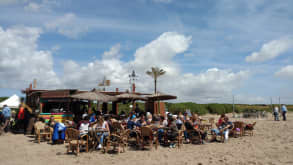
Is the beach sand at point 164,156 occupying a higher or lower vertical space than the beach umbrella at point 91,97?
lower

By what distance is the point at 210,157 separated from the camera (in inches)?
211

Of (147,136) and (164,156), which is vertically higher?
(147,136)

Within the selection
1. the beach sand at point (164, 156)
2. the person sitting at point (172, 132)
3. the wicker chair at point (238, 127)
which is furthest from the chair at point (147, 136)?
the wicker chair at point (238, 127)

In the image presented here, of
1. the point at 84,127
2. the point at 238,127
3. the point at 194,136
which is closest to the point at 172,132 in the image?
the point at 194,136

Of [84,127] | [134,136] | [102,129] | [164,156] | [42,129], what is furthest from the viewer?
[42,129]

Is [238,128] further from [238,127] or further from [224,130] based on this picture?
[224,130]

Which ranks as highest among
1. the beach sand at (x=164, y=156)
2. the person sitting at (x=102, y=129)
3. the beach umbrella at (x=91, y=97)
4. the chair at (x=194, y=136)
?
the beach umbrella at (x=91, y=97)

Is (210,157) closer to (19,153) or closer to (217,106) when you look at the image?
(19,153)

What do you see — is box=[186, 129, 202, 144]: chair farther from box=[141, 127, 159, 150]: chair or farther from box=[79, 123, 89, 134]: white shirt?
box=[79, 123, 89, 134]: white shirt

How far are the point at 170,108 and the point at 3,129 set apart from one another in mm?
18682

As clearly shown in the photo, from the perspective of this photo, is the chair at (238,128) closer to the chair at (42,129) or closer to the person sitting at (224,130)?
the person sitting at (224,130)

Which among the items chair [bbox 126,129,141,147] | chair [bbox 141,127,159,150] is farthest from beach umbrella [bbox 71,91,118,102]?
chair [bbox 141,127,159,150]

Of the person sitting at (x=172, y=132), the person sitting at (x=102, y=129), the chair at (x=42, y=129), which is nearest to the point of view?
the person sitting at (x=102, y=129)

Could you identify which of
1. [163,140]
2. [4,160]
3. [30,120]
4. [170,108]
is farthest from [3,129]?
[170,108]
